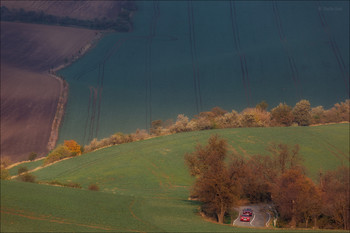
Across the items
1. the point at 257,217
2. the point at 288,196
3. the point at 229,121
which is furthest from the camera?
the point at 229,121

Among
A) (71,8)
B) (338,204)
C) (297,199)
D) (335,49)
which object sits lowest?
(338,204)

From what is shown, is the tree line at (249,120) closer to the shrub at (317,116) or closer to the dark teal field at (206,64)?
the shrub at (317,116)

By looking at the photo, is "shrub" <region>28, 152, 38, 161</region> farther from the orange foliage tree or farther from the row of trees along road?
the row of trees along road

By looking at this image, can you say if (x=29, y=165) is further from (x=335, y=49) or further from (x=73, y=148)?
(x=335, y=49)

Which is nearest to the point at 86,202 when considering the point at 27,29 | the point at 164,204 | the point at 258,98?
the point at 164,204

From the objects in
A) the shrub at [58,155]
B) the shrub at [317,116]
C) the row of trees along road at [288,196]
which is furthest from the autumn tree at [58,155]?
the shrub at [317,116]

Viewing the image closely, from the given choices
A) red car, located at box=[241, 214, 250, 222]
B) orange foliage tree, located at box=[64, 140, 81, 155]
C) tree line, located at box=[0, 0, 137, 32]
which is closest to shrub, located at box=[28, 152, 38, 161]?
orange foliage tree, located at box=[64, 140, 81, 155]

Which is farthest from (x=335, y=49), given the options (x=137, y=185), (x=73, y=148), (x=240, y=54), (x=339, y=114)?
(x=137, y=185)
